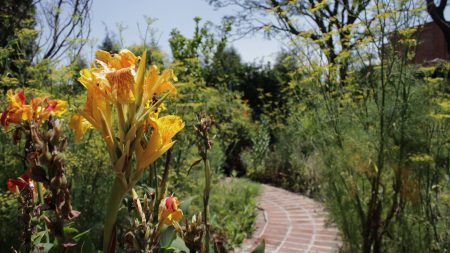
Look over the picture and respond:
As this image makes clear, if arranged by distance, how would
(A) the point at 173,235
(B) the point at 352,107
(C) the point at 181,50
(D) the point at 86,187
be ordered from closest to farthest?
(A) the point at 173,235 → (D) the point at 86,187 → (B) the point at 352,107 → (C) the point at 181,50

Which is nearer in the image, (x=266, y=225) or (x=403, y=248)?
(x=403, y=248)

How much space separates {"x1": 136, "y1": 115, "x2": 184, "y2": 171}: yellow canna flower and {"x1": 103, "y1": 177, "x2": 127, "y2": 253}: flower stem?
0.05m

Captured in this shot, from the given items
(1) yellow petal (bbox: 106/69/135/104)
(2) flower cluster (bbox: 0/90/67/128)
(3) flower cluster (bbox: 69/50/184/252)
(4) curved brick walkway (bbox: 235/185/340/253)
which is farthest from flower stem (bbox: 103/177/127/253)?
(4) curved brick walkway (bbox: 235/185/340/253)

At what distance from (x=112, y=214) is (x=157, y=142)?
6.2 inches

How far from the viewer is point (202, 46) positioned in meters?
6.84

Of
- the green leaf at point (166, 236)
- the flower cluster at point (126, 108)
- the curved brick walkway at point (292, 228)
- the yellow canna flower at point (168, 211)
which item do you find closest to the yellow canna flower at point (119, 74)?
the flower cluster at point (126, 108)

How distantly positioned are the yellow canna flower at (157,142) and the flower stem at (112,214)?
0.05m

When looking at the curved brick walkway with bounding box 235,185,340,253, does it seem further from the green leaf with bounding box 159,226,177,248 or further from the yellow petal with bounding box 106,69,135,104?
the yellow petal with bounding box 106,69,135,104

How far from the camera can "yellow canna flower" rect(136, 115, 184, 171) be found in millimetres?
690

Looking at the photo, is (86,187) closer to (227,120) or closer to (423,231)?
(423,231)

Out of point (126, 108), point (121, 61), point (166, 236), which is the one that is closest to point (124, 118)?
point (126, 108)

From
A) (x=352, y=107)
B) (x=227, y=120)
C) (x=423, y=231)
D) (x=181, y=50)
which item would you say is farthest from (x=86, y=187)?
(x=227, y=120)

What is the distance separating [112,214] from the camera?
2.03 ft

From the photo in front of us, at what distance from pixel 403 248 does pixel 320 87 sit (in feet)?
5.23
